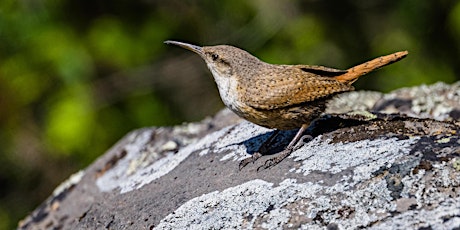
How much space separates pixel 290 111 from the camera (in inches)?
127

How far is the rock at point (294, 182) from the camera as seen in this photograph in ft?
7.79

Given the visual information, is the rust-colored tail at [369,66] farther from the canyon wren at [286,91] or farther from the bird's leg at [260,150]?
the bird's leg at [260,150]

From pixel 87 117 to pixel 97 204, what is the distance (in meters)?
3.06

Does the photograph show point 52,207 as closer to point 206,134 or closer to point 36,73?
point 206,134

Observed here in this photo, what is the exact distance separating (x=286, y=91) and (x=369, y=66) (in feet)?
1.29

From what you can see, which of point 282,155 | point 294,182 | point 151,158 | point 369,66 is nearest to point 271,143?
point 282,155

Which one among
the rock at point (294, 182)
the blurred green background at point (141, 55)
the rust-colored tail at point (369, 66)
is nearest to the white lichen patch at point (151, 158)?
the rock at point (294, 182)

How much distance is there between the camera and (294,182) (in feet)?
8.82

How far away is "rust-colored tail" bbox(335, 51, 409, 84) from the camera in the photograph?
3189 mm

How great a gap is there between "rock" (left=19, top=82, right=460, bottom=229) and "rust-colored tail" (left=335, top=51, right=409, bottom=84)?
0.18 meters

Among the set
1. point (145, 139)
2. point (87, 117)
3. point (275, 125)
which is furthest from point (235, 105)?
point (87, 117)

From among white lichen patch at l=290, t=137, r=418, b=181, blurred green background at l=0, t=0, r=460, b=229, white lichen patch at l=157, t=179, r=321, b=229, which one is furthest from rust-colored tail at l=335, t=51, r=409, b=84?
blurred green background at l=0, t=0, r=460, b=229

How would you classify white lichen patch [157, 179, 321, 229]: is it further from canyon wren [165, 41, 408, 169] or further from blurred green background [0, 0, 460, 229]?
blurred green background [0, 0, 460, 229]

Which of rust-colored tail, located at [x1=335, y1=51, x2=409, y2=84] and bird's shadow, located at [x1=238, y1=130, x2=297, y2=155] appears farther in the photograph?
bird's shadow, located at [x1=238, y1=130, x2=297, y2=155]
